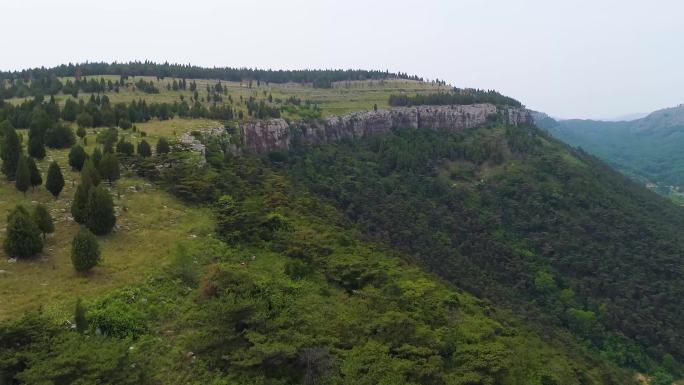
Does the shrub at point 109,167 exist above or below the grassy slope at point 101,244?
above

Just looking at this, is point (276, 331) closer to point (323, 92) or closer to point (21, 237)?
point (21, 237)

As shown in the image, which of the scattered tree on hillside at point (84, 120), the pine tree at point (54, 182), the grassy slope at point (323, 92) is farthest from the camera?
the grassy slope at point (323, 92)

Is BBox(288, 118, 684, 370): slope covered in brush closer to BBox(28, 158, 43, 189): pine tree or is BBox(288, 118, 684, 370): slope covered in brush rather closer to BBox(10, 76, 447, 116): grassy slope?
BBox(10, 76, 447, 116): grassy slope

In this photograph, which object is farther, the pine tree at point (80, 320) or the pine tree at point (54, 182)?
the pine tree at point (54, 182)

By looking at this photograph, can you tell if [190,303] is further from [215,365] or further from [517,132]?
[517,132]

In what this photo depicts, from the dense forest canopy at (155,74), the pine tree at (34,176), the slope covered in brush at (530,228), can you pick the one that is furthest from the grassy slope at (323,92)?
the pine tree at (34,176)

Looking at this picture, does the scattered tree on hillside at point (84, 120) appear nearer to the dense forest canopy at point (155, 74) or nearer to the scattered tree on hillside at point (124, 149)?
the scattered tree on hillside at point (124, 149)

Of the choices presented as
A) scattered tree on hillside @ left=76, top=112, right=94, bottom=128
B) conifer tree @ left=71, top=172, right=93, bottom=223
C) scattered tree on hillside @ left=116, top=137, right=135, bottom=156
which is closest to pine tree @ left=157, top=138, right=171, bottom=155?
scattered tree on hillside @ left=116, top=137, right=135, bottom=156
